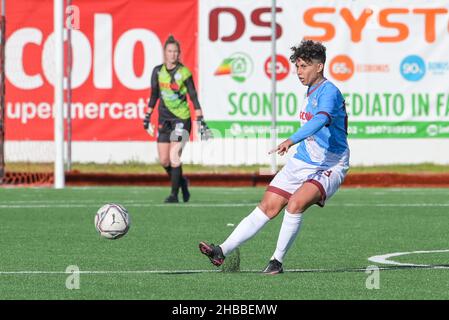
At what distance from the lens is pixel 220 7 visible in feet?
85.4

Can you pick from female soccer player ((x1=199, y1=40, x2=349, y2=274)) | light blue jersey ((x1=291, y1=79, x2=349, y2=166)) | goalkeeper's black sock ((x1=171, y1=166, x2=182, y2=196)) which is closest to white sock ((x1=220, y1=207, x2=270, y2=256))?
female soccer player ((x1=199, y1=40, x2=349, y2=274))

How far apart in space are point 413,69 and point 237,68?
325 cm

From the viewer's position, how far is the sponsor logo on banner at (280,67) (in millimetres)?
25906

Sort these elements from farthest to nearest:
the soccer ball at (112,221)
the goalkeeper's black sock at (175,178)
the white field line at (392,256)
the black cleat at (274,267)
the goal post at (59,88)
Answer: the goal post at (59,88)
the goalkeeper's black sock at (175,178)
the soccer ball at (112,221)
the white field line at (392,256)
the black cleat at (274,267)

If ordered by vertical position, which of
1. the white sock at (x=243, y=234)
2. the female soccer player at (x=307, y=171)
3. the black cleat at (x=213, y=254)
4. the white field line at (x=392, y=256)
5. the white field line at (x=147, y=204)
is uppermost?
the female soccer player at (x=307, y=171)

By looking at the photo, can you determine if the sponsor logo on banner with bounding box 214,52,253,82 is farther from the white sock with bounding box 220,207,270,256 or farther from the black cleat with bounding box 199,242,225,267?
the black cleat with bounding box 199,242,225,267

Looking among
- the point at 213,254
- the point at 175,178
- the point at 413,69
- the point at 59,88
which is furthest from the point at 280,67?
the point at 213,254

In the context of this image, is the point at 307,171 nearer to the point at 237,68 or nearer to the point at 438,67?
the point at 237,68

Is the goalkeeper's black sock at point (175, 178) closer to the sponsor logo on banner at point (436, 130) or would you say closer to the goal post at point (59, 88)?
the goal post at point (59, 88)

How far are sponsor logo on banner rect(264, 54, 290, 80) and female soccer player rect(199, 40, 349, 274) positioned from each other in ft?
47.4

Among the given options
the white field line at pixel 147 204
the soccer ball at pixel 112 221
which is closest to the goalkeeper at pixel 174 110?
the white field line at pixel 147 204

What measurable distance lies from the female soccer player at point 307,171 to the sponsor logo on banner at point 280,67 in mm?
14455
